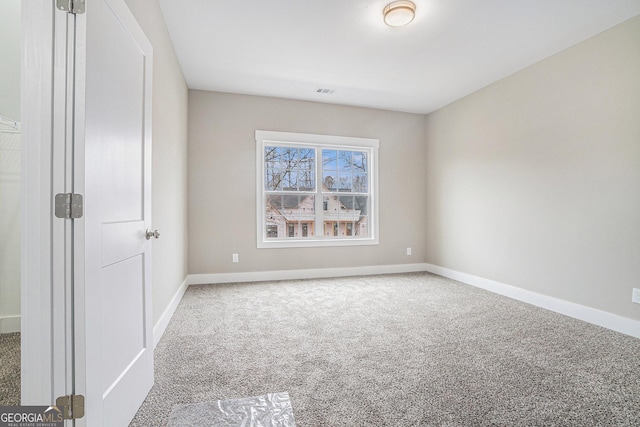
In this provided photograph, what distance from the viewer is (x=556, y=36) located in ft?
9.14

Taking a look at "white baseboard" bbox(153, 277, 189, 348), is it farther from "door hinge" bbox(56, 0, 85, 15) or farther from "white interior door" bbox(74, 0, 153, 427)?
"door hinge" bbox(56, 0, 85, 15)

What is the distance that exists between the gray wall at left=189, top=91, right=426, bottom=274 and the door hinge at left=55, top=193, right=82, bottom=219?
306 centimetres

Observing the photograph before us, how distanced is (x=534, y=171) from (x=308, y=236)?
2928mm

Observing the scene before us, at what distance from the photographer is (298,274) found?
4.45m

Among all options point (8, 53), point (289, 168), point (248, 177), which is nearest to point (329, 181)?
point (289, 168)

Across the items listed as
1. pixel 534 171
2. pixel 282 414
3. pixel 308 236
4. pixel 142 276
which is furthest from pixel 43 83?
pixel 534 171

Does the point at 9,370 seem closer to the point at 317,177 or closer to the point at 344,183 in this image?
the point at 317,177

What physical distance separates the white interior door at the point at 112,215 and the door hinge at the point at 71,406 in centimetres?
2

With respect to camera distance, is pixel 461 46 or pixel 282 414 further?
pixel 461 46

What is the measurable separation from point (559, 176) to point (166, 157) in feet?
12.5

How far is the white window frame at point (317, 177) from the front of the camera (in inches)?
170

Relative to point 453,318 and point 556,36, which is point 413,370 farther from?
point 556,36

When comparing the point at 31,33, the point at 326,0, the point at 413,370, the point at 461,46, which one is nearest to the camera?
the point at 31,33

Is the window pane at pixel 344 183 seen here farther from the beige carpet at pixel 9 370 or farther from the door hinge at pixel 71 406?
the door hinge at pixel 71 406
